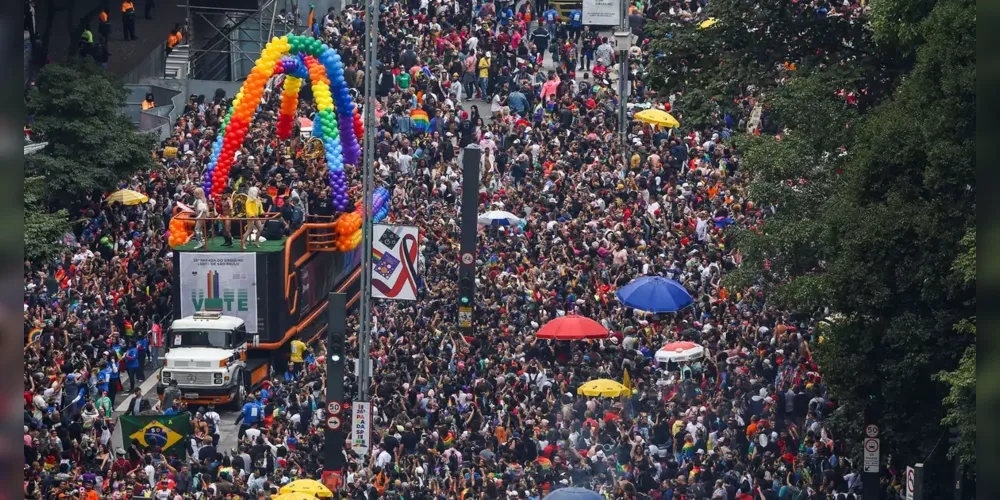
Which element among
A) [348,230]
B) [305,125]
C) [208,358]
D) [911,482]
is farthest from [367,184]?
[305,125]

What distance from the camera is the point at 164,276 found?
35250 millimetres

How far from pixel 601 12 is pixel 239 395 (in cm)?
1759

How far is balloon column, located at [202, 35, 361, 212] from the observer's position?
37.2 metres

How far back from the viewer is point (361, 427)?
24.4m

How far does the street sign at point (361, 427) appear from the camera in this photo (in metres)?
24.3

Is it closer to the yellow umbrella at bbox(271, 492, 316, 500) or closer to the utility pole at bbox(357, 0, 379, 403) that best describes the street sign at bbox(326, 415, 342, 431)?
the utility pole at bbox(357, 0, 379, 403)

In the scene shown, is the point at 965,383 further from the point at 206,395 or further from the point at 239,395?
the point at 239,395

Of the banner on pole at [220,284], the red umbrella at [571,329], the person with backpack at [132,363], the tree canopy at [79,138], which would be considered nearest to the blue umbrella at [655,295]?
the red umbrella at [571,329]

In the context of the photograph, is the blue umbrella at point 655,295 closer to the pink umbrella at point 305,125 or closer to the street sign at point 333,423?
Answer: the street sign at point 333,423

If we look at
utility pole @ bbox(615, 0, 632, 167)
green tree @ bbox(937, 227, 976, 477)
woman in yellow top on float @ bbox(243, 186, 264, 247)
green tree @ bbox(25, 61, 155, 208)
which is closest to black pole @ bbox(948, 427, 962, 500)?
green tree @ bbox(937, 227, 976, 477)

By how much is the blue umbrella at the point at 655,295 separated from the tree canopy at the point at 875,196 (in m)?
2.94

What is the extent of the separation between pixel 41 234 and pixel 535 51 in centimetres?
2986

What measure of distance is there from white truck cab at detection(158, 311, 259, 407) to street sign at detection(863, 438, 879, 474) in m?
13.4

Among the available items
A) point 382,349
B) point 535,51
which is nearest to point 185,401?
point 382,349
